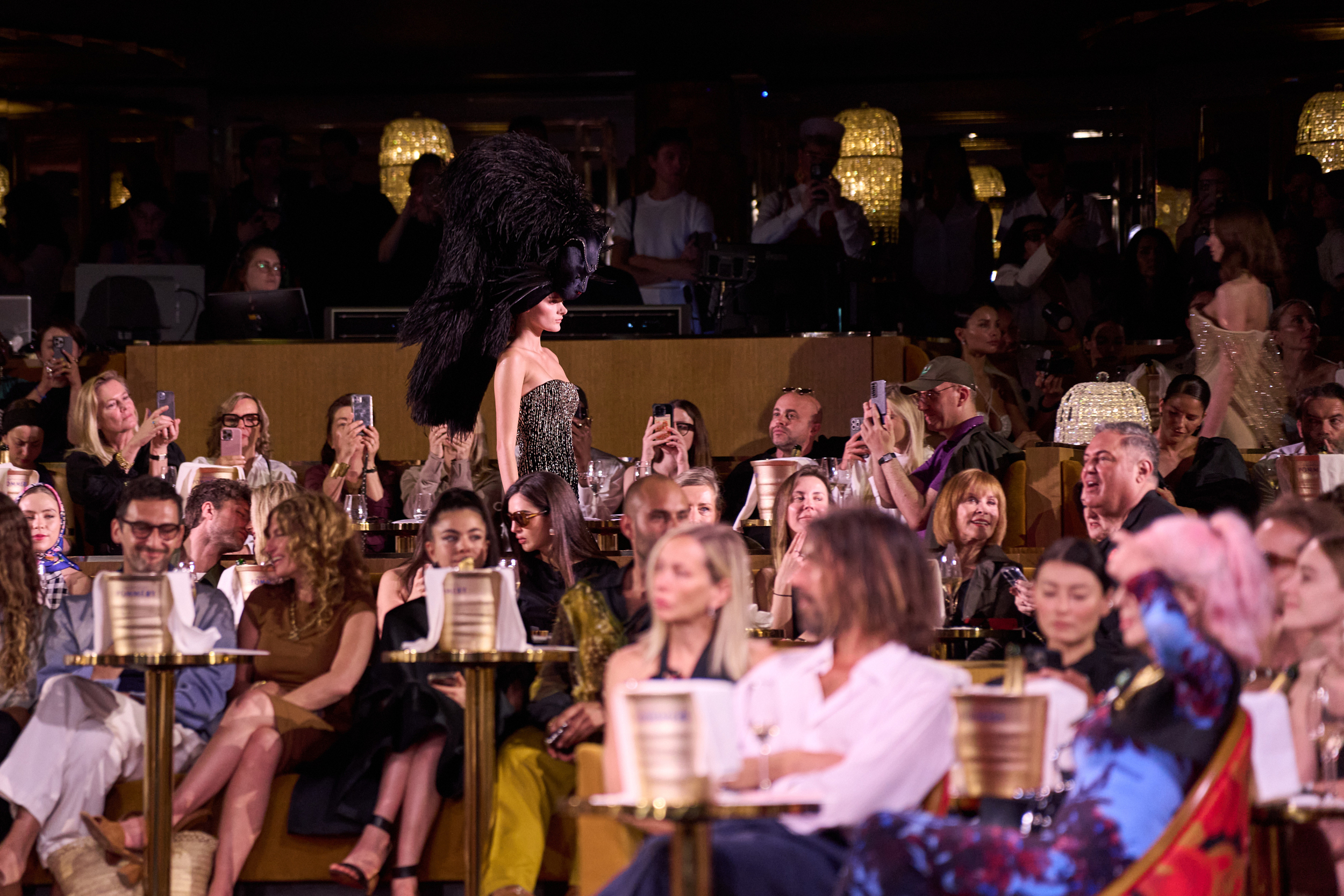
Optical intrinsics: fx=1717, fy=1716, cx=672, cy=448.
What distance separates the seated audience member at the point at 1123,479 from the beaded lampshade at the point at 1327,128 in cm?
650

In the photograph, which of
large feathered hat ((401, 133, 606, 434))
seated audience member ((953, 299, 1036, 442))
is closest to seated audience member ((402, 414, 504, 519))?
large feathered hat ((401, 133, 606, 434))

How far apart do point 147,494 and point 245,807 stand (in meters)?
0.84

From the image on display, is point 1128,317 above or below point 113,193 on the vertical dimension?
below

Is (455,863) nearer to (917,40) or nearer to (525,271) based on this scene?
(525,271)

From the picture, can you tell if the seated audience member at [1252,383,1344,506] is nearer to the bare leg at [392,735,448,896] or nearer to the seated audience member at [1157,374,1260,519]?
the seated audience member at [1157,374,1260,519]

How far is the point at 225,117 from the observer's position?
12094 millimetres

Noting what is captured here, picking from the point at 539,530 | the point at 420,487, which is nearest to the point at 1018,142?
the point at 420,487

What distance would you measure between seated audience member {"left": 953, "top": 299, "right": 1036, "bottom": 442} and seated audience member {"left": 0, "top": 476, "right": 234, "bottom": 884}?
3.56 metres

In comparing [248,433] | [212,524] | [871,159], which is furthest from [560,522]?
[871,159]

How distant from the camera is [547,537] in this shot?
16.0 ft

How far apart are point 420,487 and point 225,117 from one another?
6685 mm

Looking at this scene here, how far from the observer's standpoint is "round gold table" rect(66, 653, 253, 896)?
3.76m

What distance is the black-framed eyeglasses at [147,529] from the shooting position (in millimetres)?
4367

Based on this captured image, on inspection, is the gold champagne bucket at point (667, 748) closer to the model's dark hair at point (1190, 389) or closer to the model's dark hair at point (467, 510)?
the model's dark hair at point (467, 510)
